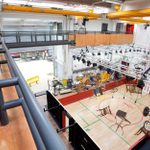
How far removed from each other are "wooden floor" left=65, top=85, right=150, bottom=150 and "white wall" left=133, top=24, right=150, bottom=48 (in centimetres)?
684

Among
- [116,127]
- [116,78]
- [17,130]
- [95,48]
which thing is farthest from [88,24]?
[17,130]

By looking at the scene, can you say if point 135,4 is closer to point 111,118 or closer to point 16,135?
point 111,118

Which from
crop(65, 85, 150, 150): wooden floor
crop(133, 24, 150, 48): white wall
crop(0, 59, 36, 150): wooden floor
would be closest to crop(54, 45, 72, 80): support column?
crop(65, 85, 150, 150): wooden floor

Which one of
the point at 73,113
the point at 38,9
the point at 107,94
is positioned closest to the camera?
the point at 38,9

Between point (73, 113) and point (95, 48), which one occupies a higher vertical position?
point (95, 48)

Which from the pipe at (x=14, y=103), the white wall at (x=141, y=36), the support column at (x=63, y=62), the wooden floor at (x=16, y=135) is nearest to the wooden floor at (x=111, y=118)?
the support column at (x=63, y=62)

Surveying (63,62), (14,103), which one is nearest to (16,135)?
(14,103)

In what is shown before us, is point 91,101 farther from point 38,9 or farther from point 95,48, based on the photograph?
point 38,9

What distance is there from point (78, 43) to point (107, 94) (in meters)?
4.52

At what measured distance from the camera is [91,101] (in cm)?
962

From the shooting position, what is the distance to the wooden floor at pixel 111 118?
6.56m

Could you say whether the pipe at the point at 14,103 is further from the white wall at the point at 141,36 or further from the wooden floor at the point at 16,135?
the white wall at the point at 141,36

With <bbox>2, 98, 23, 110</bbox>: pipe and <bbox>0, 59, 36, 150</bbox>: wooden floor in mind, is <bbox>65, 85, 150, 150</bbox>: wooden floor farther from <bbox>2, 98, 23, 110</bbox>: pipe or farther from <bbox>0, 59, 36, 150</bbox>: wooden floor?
<bbox>2, 98, 23, 110</bbox>: pipe

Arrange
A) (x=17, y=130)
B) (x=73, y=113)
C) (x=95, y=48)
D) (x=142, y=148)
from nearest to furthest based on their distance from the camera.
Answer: (x=17, y=130) < (x=142, y=148) < (x=73, y=113) < (x=95, y=48)
